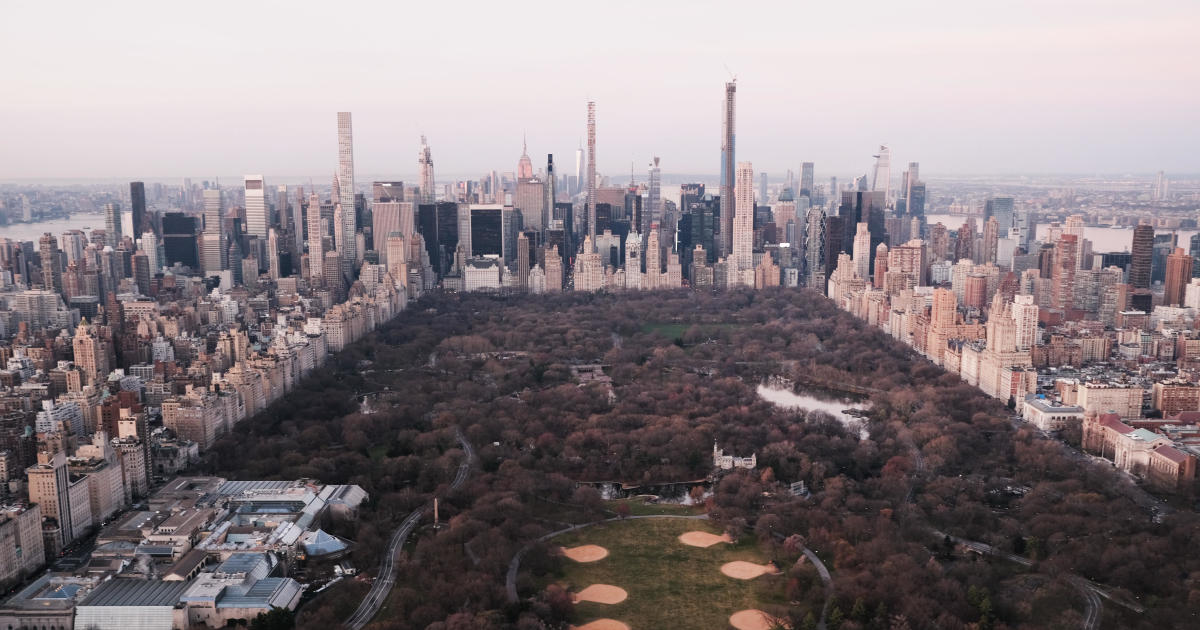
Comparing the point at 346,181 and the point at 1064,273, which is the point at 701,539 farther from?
the point at 346,181

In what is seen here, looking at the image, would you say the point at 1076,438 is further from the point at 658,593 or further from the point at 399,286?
the point at 399,286

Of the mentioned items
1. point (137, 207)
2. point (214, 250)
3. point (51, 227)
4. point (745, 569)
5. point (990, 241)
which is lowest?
point (745, 569)

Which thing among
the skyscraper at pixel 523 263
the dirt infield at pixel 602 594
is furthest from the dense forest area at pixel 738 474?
the skyscraper at pixel 523 263

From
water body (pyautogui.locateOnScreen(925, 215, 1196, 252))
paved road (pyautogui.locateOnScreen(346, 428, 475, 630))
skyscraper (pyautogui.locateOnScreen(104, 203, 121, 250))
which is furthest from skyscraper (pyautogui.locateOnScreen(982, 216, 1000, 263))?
skyscraper (pyautogui.locateOnScreen(104, 203, 121, 250))

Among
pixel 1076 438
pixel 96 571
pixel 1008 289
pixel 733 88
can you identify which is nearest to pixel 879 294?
pixel 1008 289

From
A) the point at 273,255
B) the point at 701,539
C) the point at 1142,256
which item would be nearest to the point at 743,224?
the point at 1142,256

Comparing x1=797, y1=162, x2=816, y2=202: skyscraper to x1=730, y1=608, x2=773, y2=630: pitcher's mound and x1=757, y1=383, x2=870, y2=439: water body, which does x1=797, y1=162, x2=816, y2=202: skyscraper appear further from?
x1=730, y1=608, x2=773, y2=630: pitcher's mound

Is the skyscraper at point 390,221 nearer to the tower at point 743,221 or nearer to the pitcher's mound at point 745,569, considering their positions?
the tower at point 743,221
